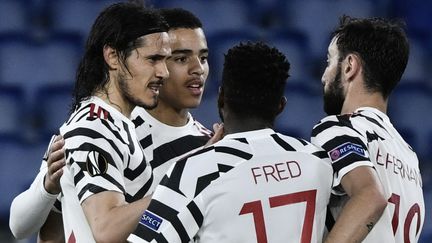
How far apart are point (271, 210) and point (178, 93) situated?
1.31m

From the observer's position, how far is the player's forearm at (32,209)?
2.93m

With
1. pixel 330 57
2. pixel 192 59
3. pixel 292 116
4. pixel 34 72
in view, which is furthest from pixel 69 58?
pixel 330 57

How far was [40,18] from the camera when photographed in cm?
525

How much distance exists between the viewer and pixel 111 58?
2.83 metres

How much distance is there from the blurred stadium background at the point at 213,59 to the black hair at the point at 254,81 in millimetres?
2771

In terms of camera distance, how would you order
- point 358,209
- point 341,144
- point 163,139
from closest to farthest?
point 358,209
point 341,144
point 163,139

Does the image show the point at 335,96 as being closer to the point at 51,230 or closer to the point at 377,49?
the point at 377,49

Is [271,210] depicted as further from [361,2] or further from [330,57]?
[361,2]

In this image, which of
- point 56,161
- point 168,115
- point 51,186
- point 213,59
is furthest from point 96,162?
point 213,59

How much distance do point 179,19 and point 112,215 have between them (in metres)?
1.42

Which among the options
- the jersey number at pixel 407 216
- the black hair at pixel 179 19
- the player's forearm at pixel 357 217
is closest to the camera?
the player's forearm at pixel 357 217

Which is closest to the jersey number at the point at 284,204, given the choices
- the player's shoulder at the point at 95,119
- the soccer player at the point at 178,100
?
the player's shoulder at the point at 95,119

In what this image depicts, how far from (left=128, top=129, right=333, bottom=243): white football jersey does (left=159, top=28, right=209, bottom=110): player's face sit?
1.18 metres

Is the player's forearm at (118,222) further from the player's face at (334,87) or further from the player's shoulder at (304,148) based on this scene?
the player's face at (334,87)
